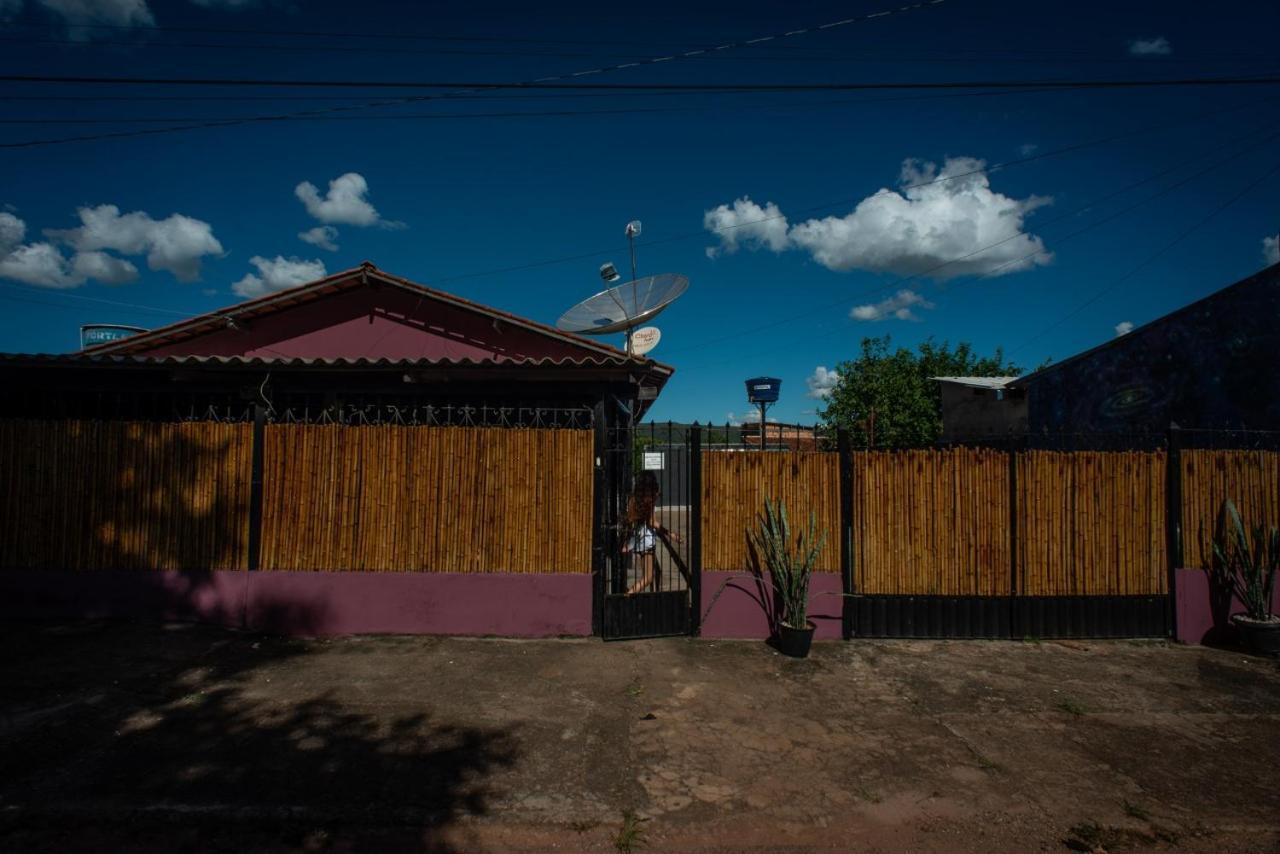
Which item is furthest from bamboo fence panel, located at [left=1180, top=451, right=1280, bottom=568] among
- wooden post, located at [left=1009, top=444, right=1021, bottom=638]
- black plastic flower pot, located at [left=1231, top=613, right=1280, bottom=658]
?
wooden post, located at [left=1009, top=444, right=1021, bottom=638]

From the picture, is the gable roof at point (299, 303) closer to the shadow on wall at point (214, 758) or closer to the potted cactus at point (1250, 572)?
the shadow on wall at point (214, 758)

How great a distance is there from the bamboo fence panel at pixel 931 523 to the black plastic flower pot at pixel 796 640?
91 cm

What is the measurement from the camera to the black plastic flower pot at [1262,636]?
230 inches

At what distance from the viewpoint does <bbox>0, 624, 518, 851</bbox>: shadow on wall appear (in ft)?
10.2

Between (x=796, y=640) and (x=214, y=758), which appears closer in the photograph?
(x=214, y=758)

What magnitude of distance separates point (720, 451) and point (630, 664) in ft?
7.36

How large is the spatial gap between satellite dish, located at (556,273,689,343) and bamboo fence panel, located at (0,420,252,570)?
235 inches

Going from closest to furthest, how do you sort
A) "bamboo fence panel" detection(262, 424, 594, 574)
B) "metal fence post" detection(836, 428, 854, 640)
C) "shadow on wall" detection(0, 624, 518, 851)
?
1. "shadow on wall" detection(0, 624, 518, 851)
2. "bamboo fence panel" detection(262, 424, 594, 574)
3. "metal fence post" detection(836, 428, 854, 640)

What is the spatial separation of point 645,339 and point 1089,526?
24.2ft

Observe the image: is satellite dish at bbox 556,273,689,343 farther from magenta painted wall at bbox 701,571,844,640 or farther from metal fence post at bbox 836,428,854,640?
magenta painted wall at bbox 701,571,844,640

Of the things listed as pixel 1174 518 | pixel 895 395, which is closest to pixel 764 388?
pixel 1174 518

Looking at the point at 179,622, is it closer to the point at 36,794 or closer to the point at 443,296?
the point at 36,794

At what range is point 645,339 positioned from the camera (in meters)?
11.4

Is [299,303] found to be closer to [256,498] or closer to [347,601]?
[256,498]
